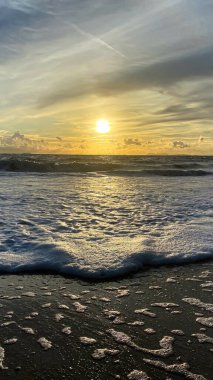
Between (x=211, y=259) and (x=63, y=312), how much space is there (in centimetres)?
372

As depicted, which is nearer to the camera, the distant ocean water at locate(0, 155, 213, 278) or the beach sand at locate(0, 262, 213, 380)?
the beach sand at locate(0, 262, 213, 380)

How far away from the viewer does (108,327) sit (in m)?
5.00

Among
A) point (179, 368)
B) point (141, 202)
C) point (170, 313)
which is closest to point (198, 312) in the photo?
point (170, 313)

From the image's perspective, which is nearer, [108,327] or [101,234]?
[108,327]

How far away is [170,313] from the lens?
17.7 ft

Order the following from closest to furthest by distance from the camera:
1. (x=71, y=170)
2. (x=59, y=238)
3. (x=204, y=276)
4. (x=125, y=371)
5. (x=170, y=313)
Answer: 1. (x=125, y=371)
2. (x=170, y=313)
3. (x=204, y=276)
4. (x=59, y=238)
5. (x=71, y=170)

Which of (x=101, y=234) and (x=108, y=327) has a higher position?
(x=101, y=234)

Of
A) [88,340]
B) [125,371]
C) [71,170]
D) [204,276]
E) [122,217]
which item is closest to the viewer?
[125,371]

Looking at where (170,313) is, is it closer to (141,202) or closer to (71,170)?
(141,202)

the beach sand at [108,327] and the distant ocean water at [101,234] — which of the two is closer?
the beach sand at [108,327]

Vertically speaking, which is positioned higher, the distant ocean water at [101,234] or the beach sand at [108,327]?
the distant ocean water at [101,234]

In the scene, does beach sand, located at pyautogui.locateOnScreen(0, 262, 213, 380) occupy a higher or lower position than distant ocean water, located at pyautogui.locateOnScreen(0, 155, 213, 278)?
lower

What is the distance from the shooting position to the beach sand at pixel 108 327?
4.08 meters

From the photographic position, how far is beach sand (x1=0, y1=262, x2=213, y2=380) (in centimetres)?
408
